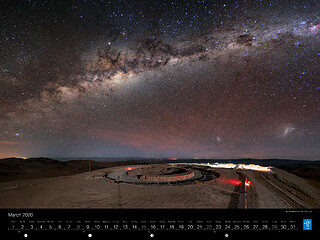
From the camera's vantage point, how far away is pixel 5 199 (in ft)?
27.3

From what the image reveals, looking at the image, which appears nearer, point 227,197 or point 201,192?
point 227,197
